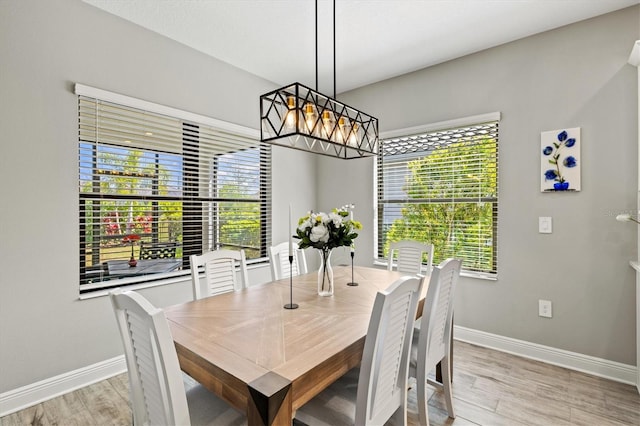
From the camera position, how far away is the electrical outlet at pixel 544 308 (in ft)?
8.81

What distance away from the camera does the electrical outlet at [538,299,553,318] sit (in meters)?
2.68

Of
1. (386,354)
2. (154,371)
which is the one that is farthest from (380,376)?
(154,371)

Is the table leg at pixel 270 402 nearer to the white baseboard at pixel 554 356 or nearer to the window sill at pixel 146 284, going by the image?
the window sill at pixel 146 284

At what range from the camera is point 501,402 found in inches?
83.5

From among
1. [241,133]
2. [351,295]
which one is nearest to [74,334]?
[351,295]

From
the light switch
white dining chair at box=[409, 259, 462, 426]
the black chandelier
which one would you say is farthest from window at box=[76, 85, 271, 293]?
the light switch

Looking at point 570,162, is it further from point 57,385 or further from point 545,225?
point 57,385

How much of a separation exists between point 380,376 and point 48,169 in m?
2.51

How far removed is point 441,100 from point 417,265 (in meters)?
1.72

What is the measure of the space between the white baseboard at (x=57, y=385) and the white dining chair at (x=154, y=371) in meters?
1.46

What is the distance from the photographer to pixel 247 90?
3506mm

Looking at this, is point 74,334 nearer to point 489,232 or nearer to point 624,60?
point 489,232

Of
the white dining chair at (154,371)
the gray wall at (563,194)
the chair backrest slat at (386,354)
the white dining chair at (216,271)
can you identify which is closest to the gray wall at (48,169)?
the white dining chair at (216,271)

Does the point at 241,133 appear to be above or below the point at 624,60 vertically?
below
